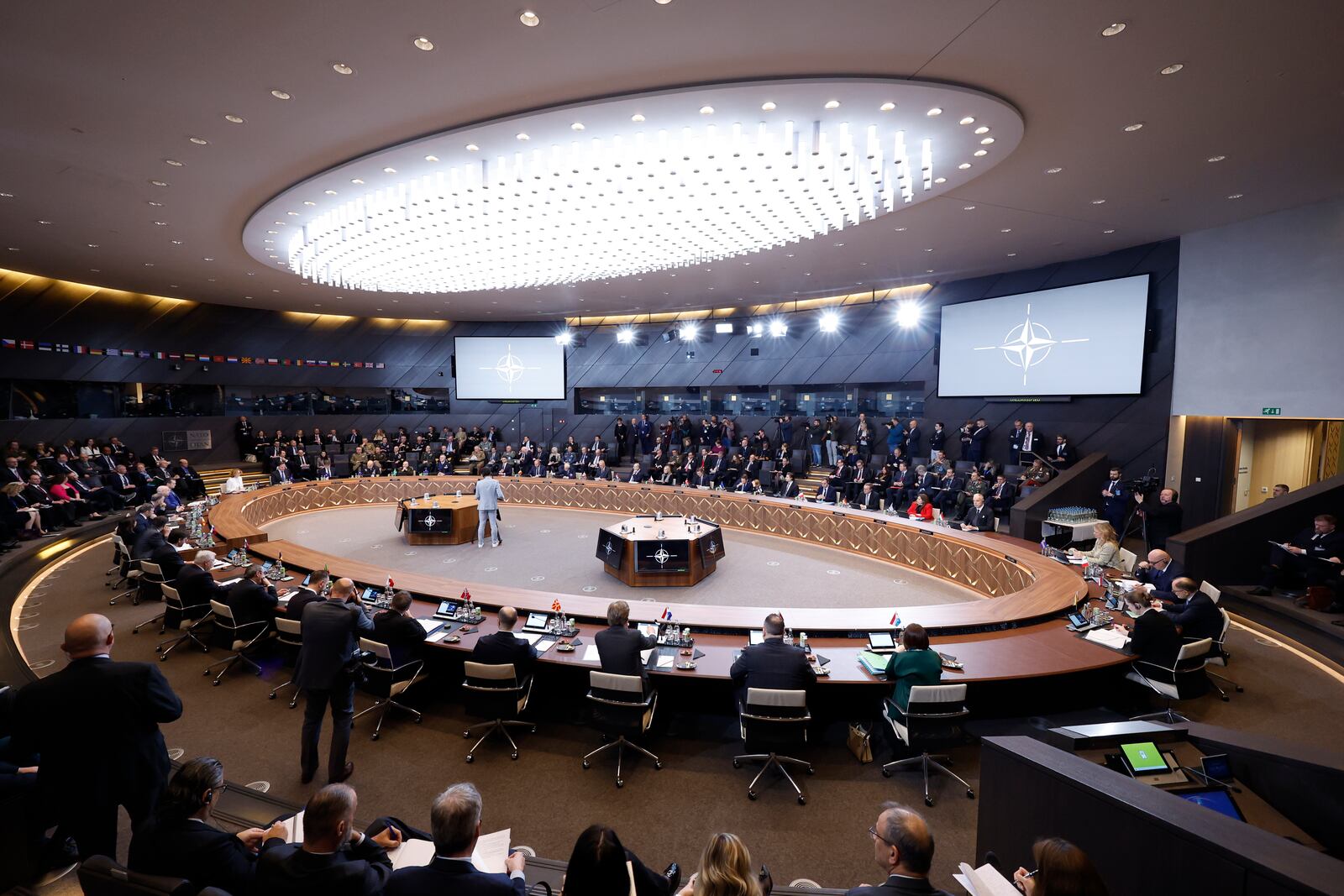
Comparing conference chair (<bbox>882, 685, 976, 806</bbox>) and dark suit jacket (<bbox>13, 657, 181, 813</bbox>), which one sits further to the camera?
conference chair (<bbox>882, 685, 976, 806</bbox>)

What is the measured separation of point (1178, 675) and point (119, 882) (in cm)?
654

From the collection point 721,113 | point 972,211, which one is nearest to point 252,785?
point 721,113

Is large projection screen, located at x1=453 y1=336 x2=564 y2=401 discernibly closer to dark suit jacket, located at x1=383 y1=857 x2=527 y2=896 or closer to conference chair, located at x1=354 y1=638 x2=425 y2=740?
conference chair, located at x1=354 y1=638 x2=425 y2=740

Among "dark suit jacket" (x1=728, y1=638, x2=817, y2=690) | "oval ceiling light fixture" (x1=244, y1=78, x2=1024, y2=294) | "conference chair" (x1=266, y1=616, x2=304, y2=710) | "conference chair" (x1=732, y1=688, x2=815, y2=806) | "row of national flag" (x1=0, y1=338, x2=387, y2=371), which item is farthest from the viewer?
"row of national flag" (x1=0, y1=338, x2=387, y2=371)

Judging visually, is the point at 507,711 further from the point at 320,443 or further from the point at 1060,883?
the point at 320,443

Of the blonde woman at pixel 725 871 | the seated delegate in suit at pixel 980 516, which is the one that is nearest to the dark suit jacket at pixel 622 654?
the blonde woman at pixel 725 871

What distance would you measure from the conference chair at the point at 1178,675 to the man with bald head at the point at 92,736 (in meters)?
6.64

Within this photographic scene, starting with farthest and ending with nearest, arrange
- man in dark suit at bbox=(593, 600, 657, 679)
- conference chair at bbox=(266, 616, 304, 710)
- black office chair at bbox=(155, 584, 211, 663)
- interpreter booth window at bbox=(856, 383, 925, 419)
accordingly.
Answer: interpreter booth window at bbox=(856, 383, 925, 419) → black office chair at bbox=(155, 584, 211, 663) → conference chair at bbox=(266, 616, 304, 710) → man in dark suit at bbox=(593, 600, 657, 679)

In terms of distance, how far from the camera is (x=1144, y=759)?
8.63 ft

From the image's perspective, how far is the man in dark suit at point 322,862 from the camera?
1.88 meters

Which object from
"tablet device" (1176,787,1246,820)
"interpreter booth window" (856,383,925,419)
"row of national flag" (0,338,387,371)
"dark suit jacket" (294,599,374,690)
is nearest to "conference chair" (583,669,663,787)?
"dark suit jacket" (294,599,374,690)

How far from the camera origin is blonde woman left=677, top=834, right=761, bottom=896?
71.0 inches

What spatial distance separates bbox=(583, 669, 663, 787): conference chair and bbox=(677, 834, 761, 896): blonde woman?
6.88 ft

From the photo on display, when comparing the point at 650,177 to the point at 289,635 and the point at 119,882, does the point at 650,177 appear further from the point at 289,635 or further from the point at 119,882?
the point at 119,882
